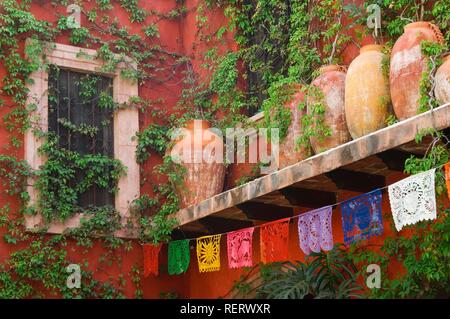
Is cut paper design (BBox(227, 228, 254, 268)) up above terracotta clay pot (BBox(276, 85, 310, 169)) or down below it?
below

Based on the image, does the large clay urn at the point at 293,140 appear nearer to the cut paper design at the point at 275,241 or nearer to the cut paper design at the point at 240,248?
the cut paper design at the point at 275,241

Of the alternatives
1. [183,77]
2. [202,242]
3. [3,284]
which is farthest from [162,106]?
[3,284]

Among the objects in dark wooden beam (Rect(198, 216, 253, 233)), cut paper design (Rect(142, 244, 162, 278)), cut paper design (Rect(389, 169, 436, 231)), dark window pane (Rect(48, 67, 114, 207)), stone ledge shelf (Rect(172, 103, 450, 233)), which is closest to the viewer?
cut paper design (Rect(389, 169, 436, 231))

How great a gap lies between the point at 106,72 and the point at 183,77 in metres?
1.11

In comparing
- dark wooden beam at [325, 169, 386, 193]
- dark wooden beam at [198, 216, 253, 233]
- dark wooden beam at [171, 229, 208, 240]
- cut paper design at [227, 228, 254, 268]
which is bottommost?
cut paper design at [227, 228, 254, 268]

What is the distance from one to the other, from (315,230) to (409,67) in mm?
1847

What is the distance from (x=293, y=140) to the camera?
341 inches

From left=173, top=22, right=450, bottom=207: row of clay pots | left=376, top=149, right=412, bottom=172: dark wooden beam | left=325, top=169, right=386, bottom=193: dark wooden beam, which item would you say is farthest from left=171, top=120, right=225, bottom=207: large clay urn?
left=376, top=149, right=412, bottom=172: dark wooden beam

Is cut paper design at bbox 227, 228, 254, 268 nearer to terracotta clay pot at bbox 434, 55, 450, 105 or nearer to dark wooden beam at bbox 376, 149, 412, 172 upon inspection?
dark wooden beam at bbox 376, 149, 412, 172

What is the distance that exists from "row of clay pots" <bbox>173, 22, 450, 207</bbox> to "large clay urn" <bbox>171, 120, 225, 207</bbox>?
1257mm

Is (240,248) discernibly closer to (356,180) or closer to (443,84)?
(356,180)

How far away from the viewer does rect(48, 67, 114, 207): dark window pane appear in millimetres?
10312

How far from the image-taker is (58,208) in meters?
9.91

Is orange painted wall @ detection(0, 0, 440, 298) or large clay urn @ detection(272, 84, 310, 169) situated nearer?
large clay urn @ detection(272, 84, 310, 169)
